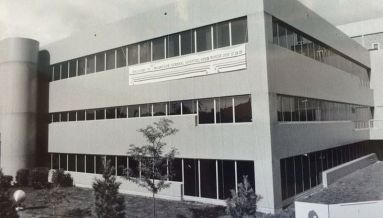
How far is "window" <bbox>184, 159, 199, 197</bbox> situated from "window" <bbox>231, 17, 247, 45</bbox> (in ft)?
20.9

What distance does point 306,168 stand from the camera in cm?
1994

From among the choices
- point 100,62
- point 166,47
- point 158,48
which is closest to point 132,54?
point 158,48

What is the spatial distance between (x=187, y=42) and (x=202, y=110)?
12.2 feet

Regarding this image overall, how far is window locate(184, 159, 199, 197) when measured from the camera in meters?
18.5

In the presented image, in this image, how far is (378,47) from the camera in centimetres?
3559

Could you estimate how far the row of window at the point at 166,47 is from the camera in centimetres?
A: 1777

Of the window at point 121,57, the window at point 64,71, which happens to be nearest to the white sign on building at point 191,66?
the window at point 121,57

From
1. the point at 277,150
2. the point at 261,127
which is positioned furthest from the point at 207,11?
the point at 277,150

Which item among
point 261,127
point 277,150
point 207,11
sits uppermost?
point 207,11

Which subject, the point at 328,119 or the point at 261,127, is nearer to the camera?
the point at 261,127

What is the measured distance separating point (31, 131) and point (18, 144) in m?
1.32

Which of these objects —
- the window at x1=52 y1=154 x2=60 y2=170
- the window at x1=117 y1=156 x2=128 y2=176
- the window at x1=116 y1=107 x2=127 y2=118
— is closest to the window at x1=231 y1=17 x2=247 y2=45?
the window at x1=116 y1=107 x2=127 y2=118

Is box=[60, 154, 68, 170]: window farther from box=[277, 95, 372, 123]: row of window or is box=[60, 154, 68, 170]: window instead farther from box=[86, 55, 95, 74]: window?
box=[277, 95, 372, 123]: row of window

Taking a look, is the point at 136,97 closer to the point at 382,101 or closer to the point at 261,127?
the point at 261,127
